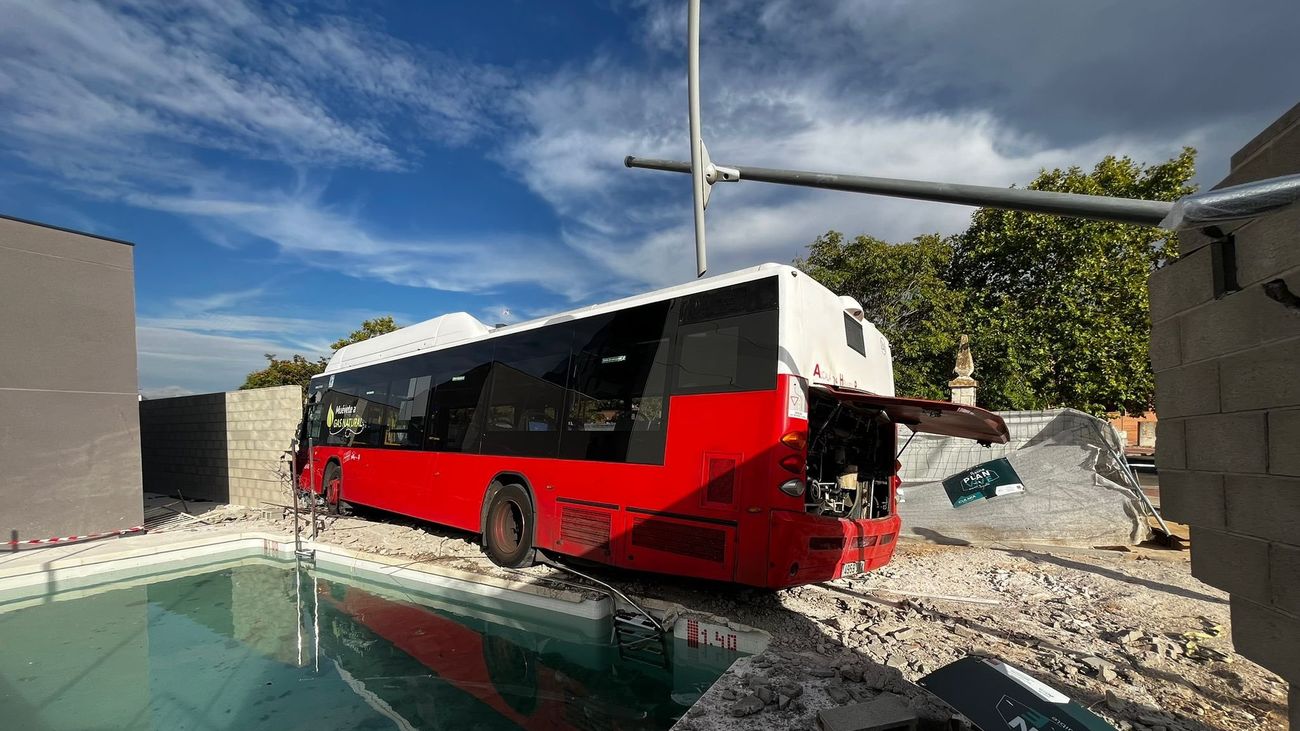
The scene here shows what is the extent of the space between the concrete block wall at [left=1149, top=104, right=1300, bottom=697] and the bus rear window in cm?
393

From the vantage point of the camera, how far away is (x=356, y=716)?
4.30 metres

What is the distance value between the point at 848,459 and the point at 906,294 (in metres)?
13.4

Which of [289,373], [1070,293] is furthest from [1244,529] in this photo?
[289,373]

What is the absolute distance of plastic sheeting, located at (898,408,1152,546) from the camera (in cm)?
863

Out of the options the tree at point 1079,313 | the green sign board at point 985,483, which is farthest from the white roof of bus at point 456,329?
the tree at point 1079,313

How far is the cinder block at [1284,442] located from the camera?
71.6 inches

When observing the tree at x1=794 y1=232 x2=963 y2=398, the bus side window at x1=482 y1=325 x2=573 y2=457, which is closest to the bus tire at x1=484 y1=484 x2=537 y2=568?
the bus side window at x1=482 y1=325 x2=573 y2=457

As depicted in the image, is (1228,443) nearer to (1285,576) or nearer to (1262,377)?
(1262,377)

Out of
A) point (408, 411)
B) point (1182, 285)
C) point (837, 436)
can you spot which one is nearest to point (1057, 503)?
point (837, 436)

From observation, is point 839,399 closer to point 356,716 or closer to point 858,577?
point 858,577

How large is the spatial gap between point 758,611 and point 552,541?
2.40m

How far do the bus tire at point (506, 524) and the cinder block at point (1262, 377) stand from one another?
21.0 ft

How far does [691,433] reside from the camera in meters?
5.58

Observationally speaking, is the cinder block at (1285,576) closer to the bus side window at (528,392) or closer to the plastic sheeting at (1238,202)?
the plastic sheeting at (1238,202)
